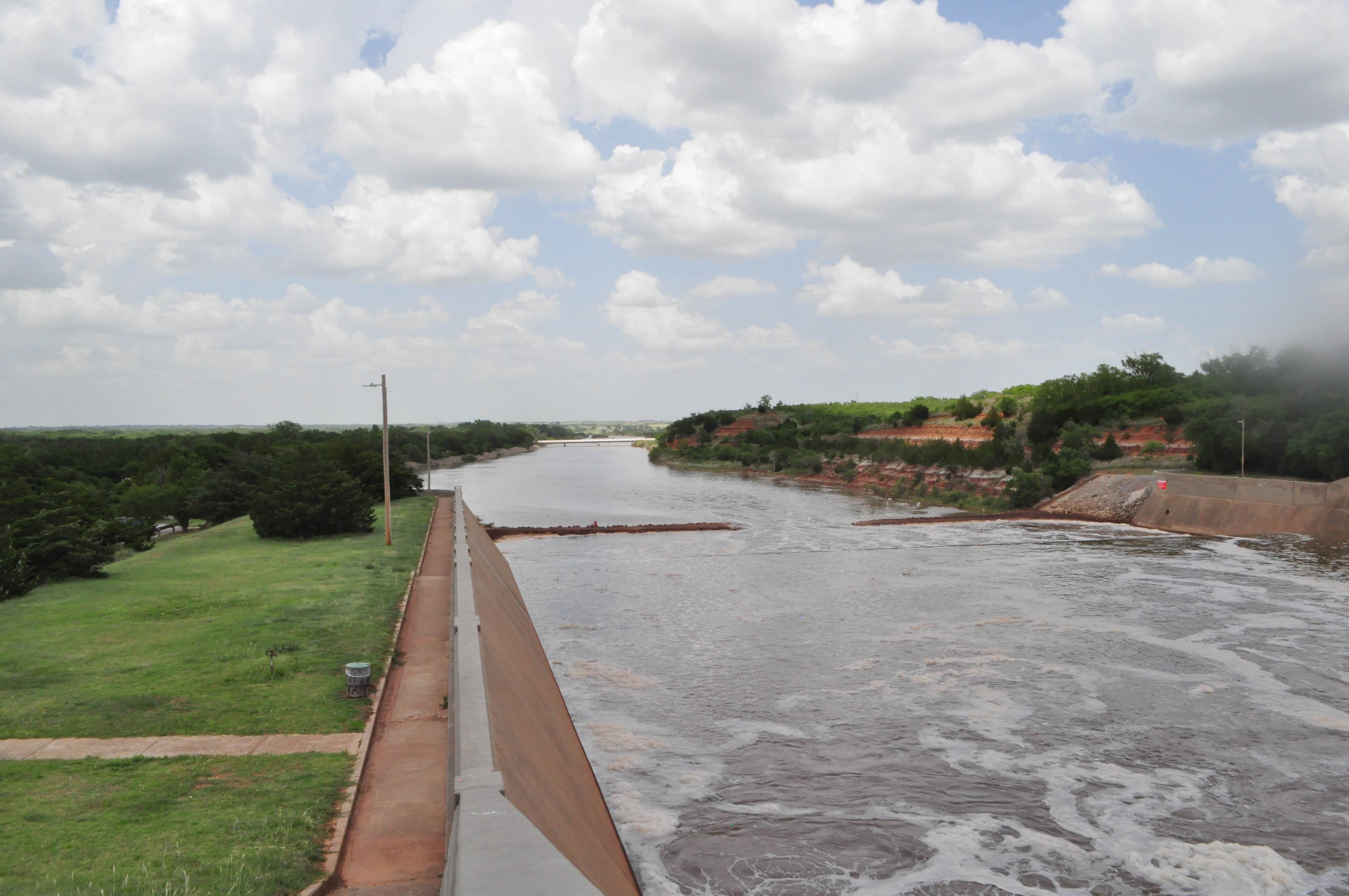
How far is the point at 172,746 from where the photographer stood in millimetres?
8781

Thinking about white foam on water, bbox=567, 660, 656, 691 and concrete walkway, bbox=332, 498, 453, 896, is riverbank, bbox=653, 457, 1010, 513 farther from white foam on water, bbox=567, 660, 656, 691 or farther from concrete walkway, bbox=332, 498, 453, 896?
concrete walkway, bbox=332, 498, 453, 896

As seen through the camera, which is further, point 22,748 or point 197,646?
point 197,646

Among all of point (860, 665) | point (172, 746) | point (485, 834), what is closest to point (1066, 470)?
point (860, 665)

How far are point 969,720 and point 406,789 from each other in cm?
974

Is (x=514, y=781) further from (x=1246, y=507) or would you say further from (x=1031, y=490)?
(x=1031, y=490)

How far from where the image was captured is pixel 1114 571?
96.5 ft

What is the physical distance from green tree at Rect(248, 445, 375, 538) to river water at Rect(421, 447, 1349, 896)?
698 centimetres

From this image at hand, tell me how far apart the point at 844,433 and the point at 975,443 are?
30.4 m

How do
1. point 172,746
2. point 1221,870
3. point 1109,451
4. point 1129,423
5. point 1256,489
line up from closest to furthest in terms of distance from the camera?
point 172,746 → point 1221,870 → point 1256,489 → point 1109,451 → point 1129,423

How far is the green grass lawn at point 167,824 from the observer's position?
593 cm

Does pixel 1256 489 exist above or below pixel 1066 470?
below

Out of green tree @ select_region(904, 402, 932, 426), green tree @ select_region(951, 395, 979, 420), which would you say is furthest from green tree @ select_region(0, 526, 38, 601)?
green tree @ select_region(904, 402, 932, 426)

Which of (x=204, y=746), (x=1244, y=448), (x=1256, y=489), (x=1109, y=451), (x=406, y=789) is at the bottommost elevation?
(x=406, y=789)

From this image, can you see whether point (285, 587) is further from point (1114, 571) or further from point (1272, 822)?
point (1114, 571)
